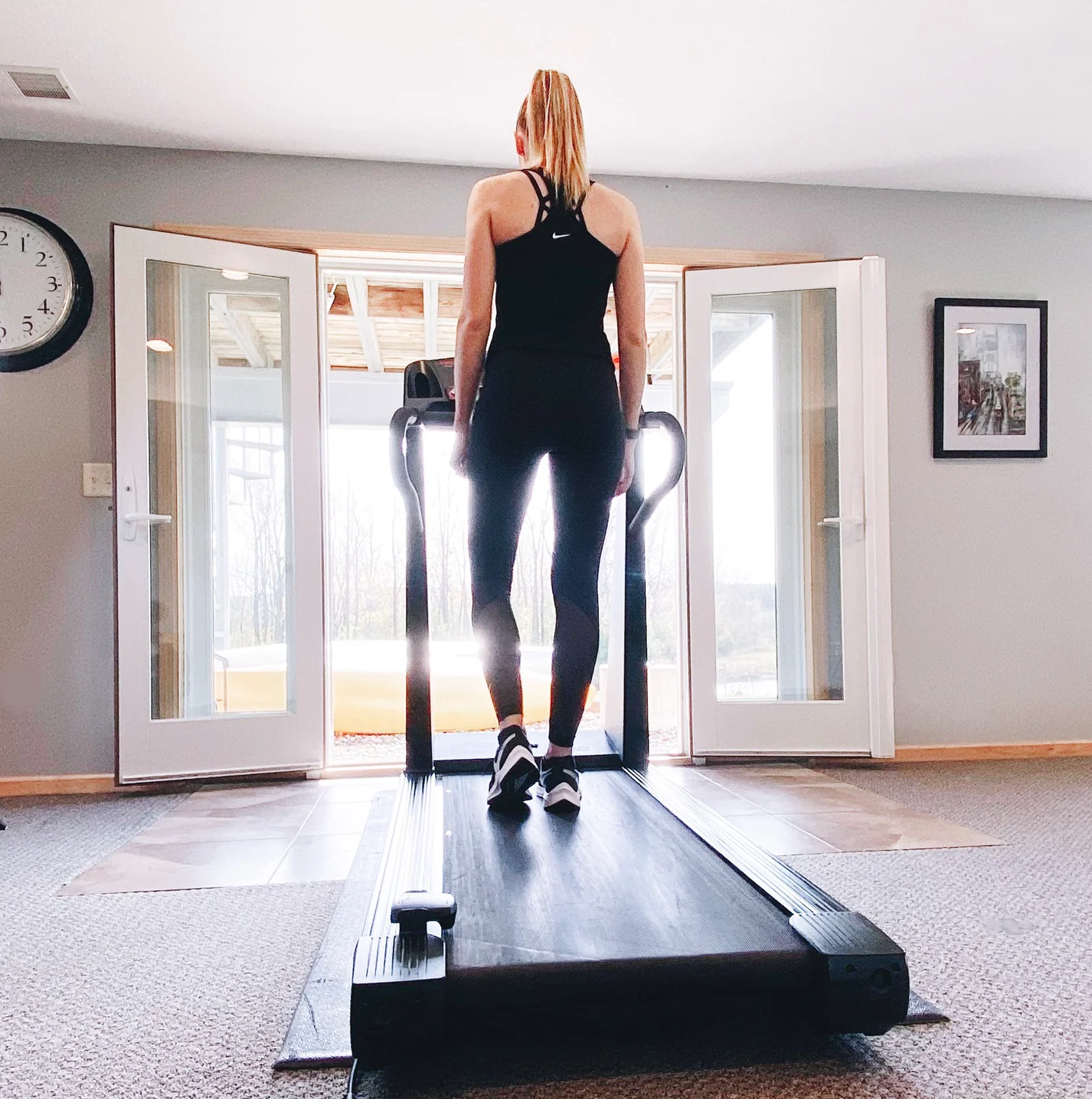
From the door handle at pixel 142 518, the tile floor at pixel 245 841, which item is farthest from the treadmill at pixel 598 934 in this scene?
the door handle at pixel 142 518

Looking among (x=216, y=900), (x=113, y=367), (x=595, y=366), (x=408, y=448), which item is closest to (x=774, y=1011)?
(x=595, y=366)

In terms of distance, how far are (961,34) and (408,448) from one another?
226 cm

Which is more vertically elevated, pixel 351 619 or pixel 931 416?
pixel 931 416

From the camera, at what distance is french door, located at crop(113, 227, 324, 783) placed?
3.11m

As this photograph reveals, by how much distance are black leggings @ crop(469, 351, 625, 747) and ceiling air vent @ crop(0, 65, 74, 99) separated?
2.27m

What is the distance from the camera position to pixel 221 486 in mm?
3309

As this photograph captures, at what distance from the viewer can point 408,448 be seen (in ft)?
6.73

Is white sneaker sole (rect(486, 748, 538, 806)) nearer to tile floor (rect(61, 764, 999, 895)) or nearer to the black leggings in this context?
the black leggings

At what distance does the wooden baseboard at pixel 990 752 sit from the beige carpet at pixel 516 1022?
49.5 inches

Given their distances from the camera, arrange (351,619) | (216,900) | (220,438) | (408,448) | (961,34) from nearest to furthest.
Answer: (216,900)
(408,448)
(961,34)
(220,438)
(351,619)

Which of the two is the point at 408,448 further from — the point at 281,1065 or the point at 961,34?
the point at 961,34

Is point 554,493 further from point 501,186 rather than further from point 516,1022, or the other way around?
point 516,1022

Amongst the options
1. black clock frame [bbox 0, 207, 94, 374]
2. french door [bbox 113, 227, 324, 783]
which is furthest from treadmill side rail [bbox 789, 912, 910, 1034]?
black clock frame [bbox 0, 207, 94, 374]

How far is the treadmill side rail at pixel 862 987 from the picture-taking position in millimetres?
1107
